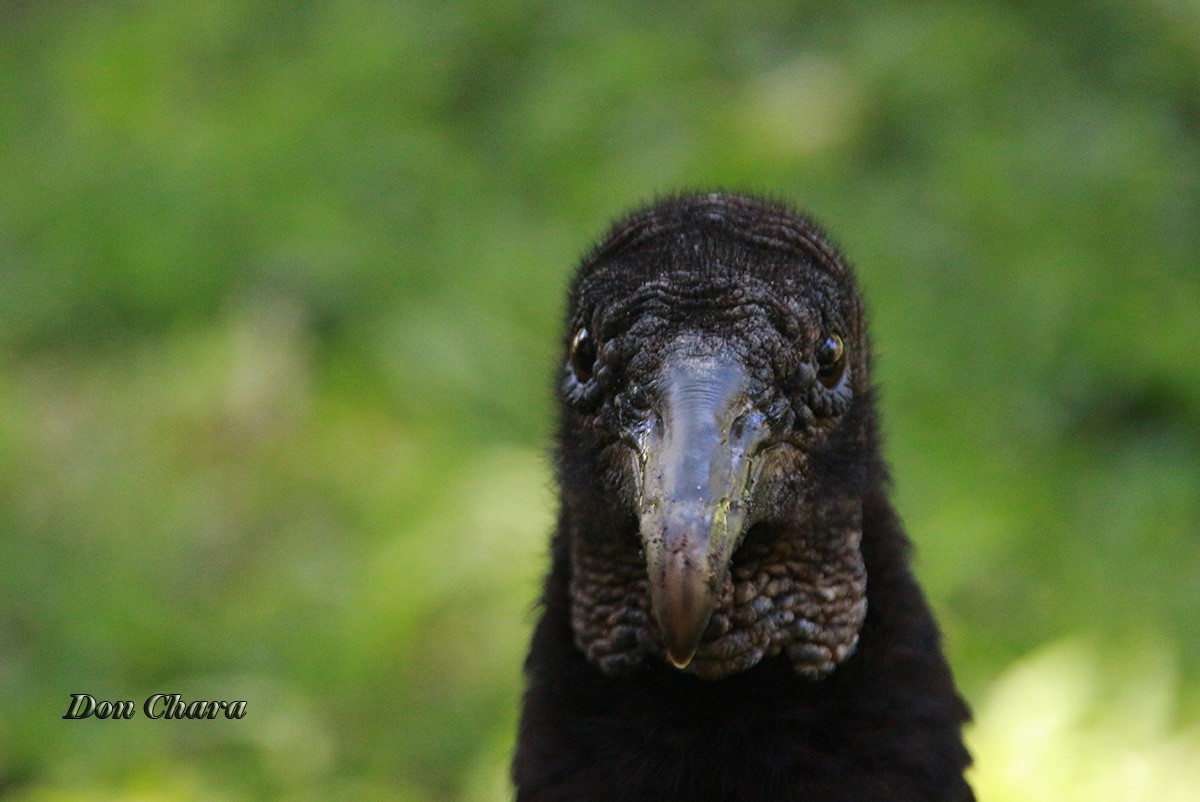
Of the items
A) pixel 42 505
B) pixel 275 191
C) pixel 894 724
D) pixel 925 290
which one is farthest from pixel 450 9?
pixel 894 724

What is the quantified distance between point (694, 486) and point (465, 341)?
3716 millimetres

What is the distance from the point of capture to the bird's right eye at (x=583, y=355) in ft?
8.74

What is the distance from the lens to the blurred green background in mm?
4578

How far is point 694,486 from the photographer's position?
7.22 ft

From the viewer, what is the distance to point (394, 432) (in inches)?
220

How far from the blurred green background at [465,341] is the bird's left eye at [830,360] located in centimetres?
194

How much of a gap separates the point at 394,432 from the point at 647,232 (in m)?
3.04
